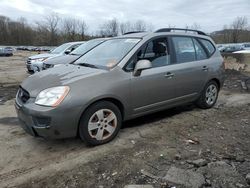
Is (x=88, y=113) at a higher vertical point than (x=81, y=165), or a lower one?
higher

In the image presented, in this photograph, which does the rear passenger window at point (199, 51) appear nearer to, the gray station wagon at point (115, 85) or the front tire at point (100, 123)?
the gray station wagon at point (115, 85)

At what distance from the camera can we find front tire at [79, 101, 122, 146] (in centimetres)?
421

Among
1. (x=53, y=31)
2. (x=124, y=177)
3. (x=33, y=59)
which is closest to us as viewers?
(x=124, y=177)

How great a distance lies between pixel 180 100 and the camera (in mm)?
5750

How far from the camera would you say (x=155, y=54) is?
17.2 ft

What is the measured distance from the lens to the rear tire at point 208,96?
251 inches

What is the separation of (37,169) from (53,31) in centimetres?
8876

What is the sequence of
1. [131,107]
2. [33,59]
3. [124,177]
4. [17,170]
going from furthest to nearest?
[33,59] → [131,107] → [17,170] → [124,177]

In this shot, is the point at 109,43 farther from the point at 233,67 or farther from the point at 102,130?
the point at 233,67

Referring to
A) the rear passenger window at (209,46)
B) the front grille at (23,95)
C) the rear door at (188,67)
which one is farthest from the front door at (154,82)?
the front grille at (23,95)

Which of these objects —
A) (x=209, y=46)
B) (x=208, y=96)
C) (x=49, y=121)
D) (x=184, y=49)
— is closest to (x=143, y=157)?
(x=49, y=121)

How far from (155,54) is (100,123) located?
173 cm

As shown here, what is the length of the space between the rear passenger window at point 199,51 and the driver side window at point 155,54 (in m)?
1.02

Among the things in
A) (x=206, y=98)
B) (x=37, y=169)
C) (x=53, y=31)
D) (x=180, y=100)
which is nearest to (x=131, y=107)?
(x=180, y=100)
